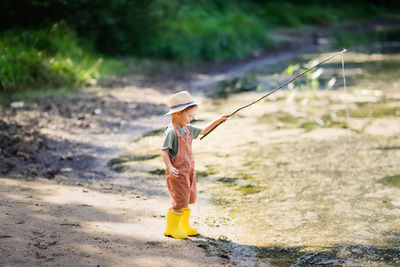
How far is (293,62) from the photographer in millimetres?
18469

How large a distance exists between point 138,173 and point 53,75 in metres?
5.52

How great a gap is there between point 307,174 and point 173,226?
2.55 m

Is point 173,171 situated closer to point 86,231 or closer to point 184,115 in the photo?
point 184,115

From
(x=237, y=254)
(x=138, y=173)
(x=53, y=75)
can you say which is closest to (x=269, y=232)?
(x=237, y=254)

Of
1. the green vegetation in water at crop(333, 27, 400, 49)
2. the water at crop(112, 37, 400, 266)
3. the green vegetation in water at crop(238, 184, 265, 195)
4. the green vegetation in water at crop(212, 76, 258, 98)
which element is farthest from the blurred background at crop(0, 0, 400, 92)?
the green vegetation in water at crop(238, 184, 265, 195)

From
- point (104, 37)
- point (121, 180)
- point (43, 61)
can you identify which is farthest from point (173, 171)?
point (104, 37)

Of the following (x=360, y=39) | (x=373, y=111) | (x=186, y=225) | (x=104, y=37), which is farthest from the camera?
(x=360, y=39)

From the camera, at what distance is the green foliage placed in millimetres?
10508

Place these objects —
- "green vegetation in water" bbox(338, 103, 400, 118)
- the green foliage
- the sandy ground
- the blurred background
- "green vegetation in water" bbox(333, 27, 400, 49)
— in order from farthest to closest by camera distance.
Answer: "green vegetation in water" bbox(333, 27, 400, 49)
the blurred background
the green foliage
"green vegetation in water" bbox(338, 103, 400, 118)
the sandy ground

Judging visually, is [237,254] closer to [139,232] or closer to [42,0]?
[139,232]

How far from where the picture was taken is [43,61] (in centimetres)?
1123

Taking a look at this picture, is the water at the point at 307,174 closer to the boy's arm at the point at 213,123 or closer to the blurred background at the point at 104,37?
the boy's arm at the point at 213,123

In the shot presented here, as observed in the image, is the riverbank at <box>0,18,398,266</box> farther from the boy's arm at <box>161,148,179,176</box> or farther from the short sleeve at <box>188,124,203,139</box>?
the short sleeve at <box>188,124,203,139</box>

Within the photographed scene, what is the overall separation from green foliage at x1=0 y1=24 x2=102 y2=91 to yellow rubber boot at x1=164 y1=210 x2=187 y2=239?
22.6ft
